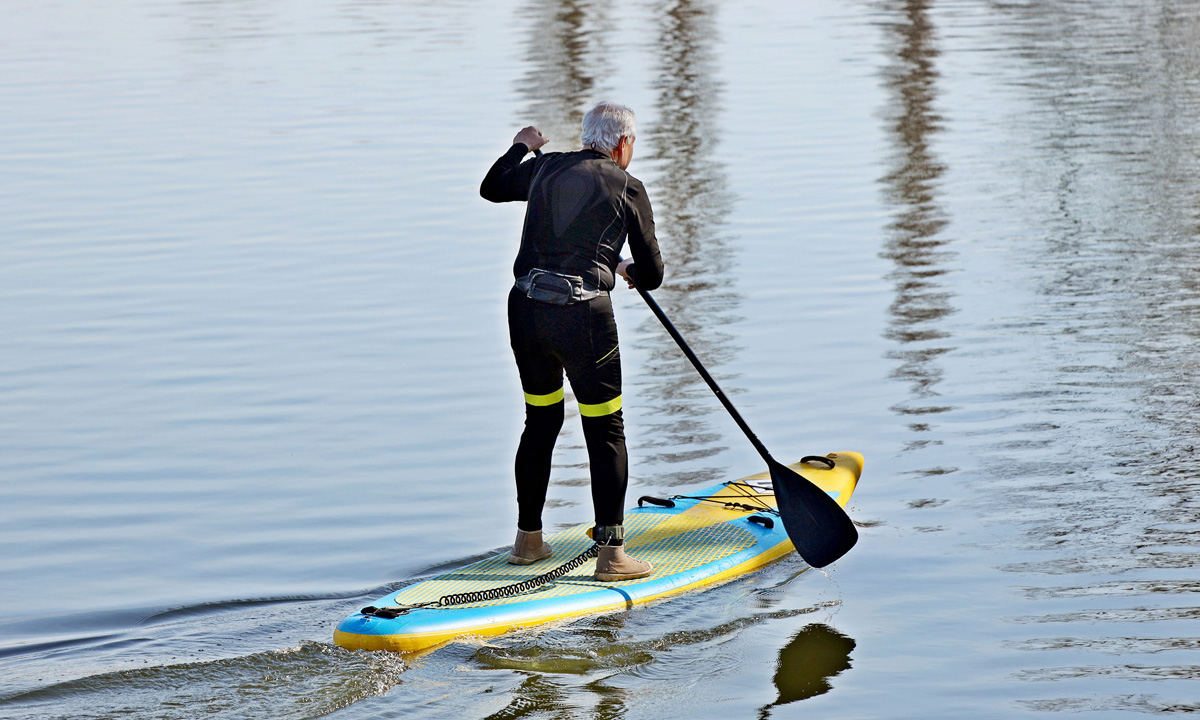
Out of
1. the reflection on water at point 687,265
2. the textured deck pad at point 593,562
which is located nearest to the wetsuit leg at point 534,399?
the textured deck pad at point 593,562

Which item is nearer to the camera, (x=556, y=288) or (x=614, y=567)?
(x=556, y=288)

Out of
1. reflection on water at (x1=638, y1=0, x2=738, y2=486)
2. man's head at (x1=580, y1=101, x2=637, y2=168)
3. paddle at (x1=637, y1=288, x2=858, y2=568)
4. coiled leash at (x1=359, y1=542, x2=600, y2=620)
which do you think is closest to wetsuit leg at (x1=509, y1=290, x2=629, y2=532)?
coiled leash at (x1=359, y1=542, x2=600, y2=620)

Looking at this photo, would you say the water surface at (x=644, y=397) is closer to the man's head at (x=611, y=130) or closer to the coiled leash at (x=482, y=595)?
the coiled leash at (x=482, y=595)

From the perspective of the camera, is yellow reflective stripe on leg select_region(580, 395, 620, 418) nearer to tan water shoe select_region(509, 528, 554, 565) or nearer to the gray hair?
tan water shoe select_region(509, 528, 554, 565)

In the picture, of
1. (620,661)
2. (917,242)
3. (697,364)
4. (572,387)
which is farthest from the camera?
(917,242)

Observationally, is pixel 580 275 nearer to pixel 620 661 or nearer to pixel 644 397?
pixel 620 661

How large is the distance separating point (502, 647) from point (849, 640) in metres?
1.21

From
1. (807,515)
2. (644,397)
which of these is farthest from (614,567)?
(644,397)

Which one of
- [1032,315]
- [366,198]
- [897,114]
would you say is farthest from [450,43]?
[1032,315]

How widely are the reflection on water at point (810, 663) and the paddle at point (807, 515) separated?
49cm

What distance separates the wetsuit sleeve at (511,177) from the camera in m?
5.48

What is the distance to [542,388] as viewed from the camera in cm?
548

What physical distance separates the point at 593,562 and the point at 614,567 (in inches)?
7.2

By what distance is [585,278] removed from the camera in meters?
5.30
